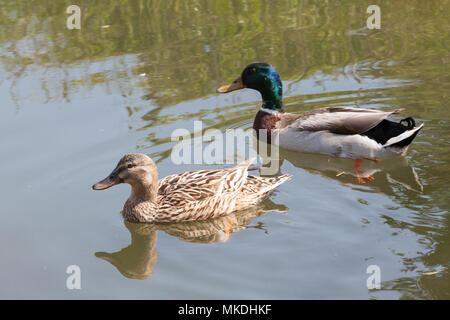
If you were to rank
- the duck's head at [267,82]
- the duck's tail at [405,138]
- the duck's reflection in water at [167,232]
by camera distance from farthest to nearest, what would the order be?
the duck's head at [267,82]
the duck's tail at [405,138]
the duck's reflection in water at [167,232]

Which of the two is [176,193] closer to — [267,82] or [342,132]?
[342,132]

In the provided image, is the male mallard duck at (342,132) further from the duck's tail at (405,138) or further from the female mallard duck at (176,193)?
the female mallard duck at (176,193)

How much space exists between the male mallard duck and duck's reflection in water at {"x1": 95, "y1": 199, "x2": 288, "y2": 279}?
1.51 metres

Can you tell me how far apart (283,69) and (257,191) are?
4.23m

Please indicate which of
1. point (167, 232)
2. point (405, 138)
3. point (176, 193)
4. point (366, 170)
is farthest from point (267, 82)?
point (167, 232)

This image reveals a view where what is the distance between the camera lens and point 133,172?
22.0 feet

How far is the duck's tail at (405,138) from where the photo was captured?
305 inches

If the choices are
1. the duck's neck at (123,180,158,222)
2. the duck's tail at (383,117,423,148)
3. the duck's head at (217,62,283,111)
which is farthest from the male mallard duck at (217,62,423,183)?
the duck's neck at (123,180,158,222)

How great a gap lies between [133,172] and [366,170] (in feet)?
9.38

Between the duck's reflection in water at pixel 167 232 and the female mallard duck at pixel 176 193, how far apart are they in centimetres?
7

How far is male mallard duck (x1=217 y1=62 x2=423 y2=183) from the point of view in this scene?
317 inches

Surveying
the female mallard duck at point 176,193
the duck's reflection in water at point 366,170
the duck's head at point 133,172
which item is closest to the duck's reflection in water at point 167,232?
the female mallard duck at point 176,193

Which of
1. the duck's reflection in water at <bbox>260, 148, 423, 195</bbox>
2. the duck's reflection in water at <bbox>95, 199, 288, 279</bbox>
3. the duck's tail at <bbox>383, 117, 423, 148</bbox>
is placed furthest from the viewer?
the duck's tail at <bbox>383, 117, 423, 148</bbox>

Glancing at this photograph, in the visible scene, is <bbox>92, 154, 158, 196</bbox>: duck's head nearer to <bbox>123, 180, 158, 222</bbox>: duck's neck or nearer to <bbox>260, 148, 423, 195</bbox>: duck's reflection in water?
<bbox>123, 180, 158, 222</bbox>: duck's neck
